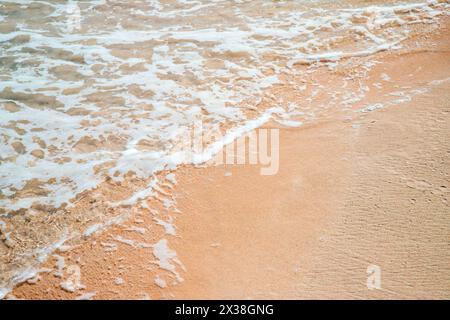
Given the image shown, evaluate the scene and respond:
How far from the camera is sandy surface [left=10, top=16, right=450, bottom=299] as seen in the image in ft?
6.88

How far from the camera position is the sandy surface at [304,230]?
6.88 ft

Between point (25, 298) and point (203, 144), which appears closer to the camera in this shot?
point (25, 298)

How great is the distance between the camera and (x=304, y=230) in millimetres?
2369

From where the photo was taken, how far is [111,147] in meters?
3.24

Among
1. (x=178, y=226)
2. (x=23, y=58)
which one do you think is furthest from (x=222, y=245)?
(x=23, y=58)

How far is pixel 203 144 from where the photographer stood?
322cm

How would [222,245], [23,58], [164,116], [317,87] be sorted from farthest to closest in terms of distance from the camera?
1. [23,58]
2. [317,87]
3. [164,116]
4. [222,245]

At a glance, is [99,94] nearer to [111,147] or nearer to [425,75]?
[111,147]

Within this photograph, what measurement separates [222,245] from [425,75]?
2808 mm

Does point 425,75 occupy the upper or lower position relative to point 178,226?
upper

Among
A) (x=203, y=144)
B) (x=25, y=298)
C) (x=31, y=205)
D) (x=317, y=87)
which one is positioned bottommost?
(x=25, y=298)

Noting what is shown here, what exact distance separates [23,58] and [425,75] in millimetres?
4554

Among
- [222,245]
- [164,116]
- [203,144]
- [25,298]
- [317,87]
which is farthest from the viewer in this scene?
[317,87]

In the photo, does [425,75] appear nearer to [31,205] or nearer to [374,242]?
[374,242]
